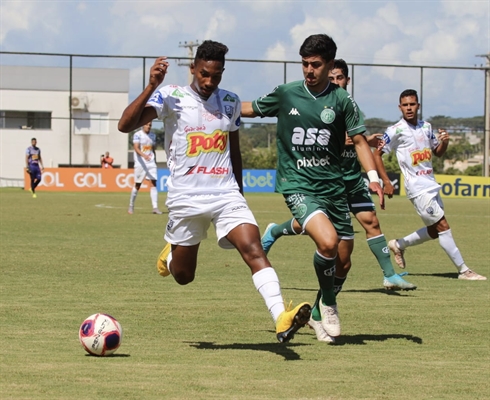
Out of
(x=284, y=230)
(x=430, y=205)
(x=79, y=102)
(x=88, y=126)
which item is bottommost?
(x=284, y=230)

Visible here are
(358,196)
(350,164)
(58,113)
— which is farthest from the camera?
(58,113)

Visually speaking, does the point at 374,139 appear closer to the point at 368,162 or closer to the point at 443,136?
the point at 443,136

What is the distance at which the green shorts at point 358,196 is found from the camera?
9672 millimetres

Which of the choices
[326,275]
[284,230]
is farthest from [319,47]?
[284,230]

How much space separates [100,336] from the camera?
630 cm

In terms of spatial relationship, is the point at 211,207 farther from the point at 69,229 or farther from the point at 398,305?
the point at 69,229

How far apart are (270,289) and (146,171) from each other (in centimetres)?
1785

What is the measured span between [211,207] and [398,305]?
3298mm

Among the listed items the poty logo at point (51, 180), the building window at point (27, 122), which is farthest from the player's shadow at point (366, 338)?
the building window at point (27, 122)

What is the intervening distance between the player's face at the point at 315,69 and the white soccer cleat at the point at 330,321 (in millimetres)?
1777

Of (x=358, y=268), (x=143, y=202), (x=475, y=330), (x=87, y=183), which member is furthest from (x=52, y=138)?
(x=475, y=330)

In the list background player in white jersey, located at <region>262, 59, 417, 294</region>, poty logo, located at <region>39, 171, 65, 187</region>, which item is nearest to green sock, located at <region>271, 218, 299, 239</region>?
background player in white jersey, located at <region>262, 59, 417, 294</region>

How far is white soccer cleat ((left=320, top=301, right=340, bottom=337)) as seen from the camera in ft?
23.5

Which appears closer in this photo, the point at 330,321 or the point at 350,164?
the point at 330,321
